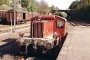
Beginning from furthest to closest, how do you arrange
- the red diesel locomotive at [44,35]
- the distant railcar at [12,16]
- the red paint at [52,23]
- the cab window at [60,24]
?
the distant railcar at [12,16]
the cab window at [60,24]
the red paint at [52,23]
the red diesel locomotive at [44,35]

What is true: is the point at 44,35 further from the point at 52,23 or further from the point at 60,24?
the point at 60,24

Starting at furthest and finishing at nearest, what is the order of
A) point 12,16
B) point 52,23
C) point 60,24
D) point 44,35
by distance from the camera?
point 12,16 → point 60,24 → point 52,23 → point 44,35

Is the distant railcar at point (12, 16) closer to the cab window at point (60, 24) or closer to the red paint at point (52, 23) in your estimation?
the red paint at point (52, 23)

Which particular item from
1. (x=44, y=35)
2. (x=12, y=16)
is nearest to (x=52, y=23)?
(x=44, y=35)

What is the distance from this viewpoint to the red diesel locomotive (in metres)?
10.2

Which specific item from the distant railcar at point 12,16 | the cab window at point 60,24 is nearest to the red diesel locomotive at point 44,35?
the cab window at point 60,24

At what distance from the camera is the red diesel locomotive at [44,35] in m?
10.2

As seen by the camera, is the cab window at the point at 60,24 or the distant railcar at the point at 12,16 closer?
the cab window at the point at 60,24

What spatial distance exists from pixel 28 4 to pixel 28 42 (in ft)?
232

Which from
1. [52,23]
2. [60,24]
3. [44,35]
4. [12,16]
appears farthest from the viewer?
[12,16]

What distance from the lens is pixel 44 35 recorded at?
1081cm

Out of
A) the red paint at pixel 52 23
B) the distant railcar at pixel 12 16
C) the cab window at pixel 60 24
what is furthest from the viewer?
the distant railcar at pixel 12 16

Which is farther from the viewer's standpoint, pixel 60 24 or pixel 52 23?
pixel 60 24

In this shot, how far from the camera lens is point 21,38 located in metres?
10.5
